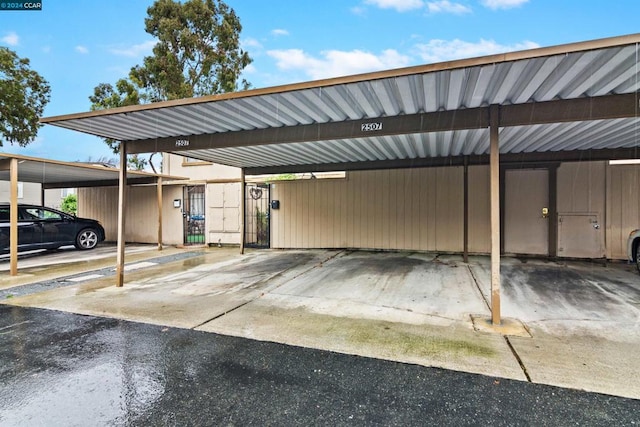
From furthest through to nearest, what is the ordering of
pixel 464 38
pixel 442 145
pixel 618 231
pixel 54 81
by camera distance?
pixel 54 81 < pixel 464 38 < pixel 618 231 < pixel 442 145

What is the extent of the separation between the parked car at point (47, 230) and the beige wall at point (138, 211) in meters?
1.26

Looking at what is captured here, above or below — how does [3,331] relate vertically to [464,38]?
below

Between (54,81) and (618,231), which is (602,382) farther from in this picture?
(54,81)

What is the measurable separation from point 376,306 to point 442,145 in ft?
11.3

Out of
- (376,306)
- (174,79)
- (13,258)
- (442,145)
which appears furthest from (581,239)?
(174,79)

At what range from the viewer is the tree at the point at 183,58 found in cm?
1373

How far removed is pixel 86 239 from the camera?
9477 mm

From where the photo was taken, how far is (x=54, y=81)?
45.6 ft

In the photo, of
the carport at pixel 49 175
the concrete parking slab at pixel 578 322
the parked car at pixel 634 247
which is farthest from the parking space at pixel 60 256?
the parked car at pixel 634 247

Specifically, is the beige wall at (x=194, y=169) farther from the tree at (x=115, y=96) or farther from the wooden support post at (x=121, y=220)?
the wooden support post at (x=121, y=220)

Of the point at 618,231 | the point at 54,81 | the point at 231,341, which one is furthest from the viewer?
the point at 54,81

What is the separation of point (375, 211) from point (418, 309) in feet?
15.6

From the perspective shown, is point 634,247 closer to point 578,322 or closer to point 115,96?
point 578,322

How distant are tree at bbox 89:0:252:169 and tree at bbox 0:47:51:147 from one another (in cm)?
180
